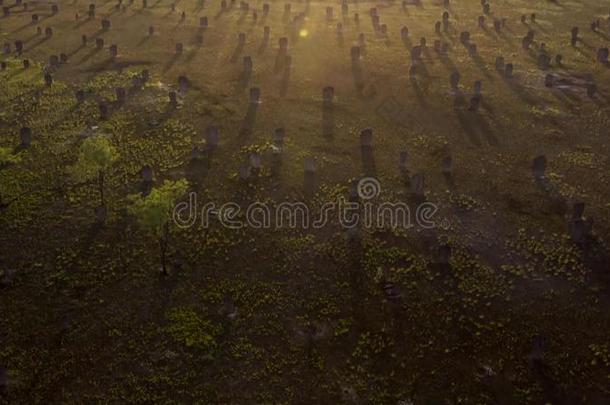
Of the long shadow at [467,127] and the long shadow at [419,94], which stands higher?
the long shadow at [419,94]

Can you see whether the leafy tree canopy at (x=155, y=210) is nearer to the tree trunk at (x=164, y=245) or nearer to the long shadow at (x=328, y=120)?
the tree trunk at (x=164, y=245)

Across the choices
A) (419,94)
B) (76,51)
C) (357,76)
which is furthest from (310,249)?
(76,51)

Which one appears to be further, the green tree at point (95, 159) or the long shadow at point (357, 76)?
the long shadow at point (357, 76)

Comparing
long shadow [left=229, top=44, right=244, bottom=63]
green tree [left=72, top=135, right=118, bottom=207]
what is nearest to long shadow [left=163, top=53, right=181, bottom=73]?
long shadow [left=229, top=44, right=244, bottom=63]

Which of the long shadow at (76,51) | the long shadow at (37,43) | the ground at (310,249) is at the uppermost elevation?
the long shadow at (37,43)

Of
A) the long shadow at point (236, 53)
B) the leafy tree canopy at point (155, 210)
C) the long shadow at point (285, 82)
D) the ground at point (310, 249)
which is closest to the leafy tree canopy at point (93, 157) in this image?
the ground at point (310, 249)

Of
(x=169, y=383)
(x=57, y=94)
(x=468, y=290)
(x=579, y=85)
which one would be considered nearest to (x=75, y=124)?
(x=57, y=94)

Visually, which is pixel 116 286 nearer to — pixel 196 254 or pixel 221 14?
pixel 196 254

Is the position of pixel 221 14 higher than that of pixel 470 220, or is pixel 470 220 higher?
pixel 221 14

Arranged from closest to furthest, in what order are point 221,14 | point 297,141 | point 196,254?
point 196,254 < point 297,141 < point 221,14

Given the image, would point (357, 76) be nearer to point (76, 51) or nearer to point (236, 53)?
point (236, 53)
